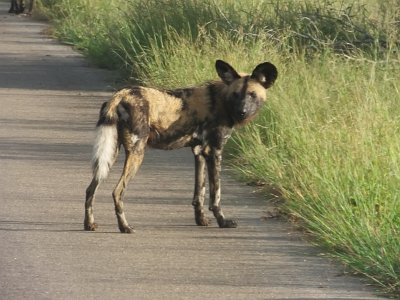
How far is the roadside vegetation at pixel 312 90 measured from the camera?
667cm

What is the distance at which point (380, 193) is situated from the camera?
693 centimetres

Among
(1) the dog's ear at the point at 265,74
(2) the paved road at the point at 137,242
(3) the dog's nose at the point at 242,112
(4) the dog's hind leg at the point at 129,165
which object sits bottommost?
(2) the paved road at the point at 137,242

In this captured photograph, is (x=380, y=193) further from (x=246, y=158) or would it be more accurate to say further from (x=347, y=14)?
(x=347, y=14)

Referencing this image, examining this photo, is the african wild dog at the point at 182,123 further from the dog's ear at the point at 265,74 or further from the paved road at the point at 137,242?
the paved road at the point at 137,242

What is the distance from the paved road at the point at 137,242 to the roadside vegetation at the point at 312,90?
0.21 m

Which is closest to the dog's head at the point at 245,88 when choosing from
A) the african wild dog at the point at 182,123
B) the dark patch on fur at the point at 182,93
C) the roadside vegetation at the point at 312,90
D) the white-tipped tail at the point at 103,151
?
the african wild dog at the point at 182,123

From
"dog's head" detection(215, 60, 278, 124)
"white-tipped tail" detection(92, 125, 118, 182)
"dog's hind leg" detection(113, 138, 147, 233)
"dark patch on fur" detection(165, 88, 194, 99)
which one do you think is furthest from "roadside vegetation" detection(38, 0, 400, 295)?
"white-tipped tail" detection(92, 125, 118, 182)

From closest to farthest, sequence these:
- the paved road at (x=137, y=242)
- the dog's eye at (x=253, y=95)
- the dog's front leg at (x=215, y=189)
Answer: the paved road at (x=137, y=242) < the dog's front leg at (x=215, y=189) < the dog's eye at (x=253, y=95)

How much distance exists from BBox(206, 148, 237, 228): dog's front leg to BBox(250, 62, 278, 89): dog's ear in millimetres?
522

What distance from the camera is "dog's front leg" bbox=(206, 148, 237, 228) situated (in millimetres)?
7195

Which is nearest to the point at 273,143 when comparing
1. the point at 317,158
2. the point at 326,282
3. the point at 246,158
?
the point at 246,158

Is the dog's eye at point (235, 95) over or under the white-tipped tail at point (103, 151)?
over

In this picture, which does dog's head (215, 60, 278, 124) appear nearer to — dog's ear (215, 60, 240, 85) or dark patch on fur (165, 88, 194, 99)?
dog's ear (215, 60, 240, 85)

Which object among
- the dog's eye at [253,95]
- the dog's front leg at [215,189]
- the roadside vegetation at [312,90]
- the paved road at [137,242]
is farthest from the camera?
the dog's eye at [253,95]
